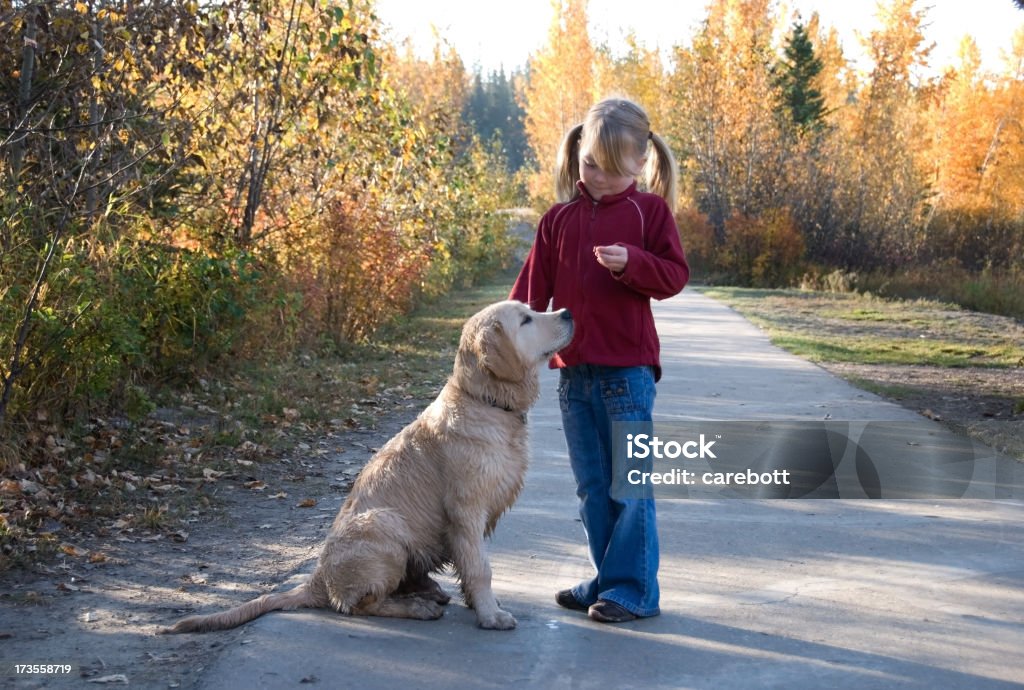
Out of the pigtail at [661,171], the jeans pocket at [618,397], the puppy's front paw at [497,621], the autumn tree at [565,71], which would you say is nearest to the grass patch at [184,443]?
the puppy's front paw at [497,621]

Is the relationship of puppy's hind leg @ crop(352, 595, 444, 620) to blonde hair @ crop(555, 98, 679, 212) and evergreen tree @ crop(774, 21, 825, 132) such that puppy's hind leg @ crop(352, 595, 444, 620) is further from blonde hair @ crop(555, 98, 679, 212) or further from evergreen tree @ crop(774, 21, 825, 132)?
evergreen tree @ crop(774, 21, 825, 132)

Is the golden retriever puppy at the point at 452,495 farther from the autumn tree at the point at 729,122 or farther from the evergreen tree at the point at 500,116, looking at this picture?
the evergreen tree at the point at 500,116

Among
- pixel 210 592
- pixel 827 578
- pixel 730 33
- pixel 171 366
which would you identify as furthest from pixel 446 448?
pixel 730 33

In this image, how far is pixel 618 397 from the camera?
15.5ft

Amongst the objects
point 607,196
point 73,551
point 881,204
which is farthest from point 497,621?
point 881,204

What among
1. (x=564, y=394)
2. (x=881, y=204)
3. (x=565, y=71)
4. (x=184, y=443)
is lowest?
(x=184, y=443)

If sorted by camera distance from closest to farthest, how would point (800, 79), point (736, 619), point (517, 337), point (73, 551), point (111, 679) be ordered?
point (111, 679) < point (517, 337) < point (736, 619) < point (73, 551) < point (800, 79)

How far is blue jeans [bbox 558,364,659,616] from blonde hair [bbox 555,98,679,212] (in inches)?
32.8

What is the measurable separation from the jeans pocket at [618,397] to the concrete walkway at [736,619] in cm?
93

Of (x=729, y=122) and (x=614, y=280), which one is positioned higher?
(x=729, y=122)

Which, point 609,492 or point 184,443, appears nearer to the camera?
point 609,492

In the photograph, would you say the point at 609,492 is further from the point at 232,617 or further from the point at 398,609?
the point at 232,617

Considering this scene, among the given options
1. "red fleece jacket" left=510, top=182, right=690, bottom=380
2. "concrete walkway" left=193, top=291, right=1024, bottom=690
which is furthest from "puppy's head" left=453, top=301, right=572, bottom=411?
"concrete walkway" left=193, top=291, right=1024, bottom=690

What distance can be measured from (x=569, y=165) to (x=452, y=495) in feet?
5.10
